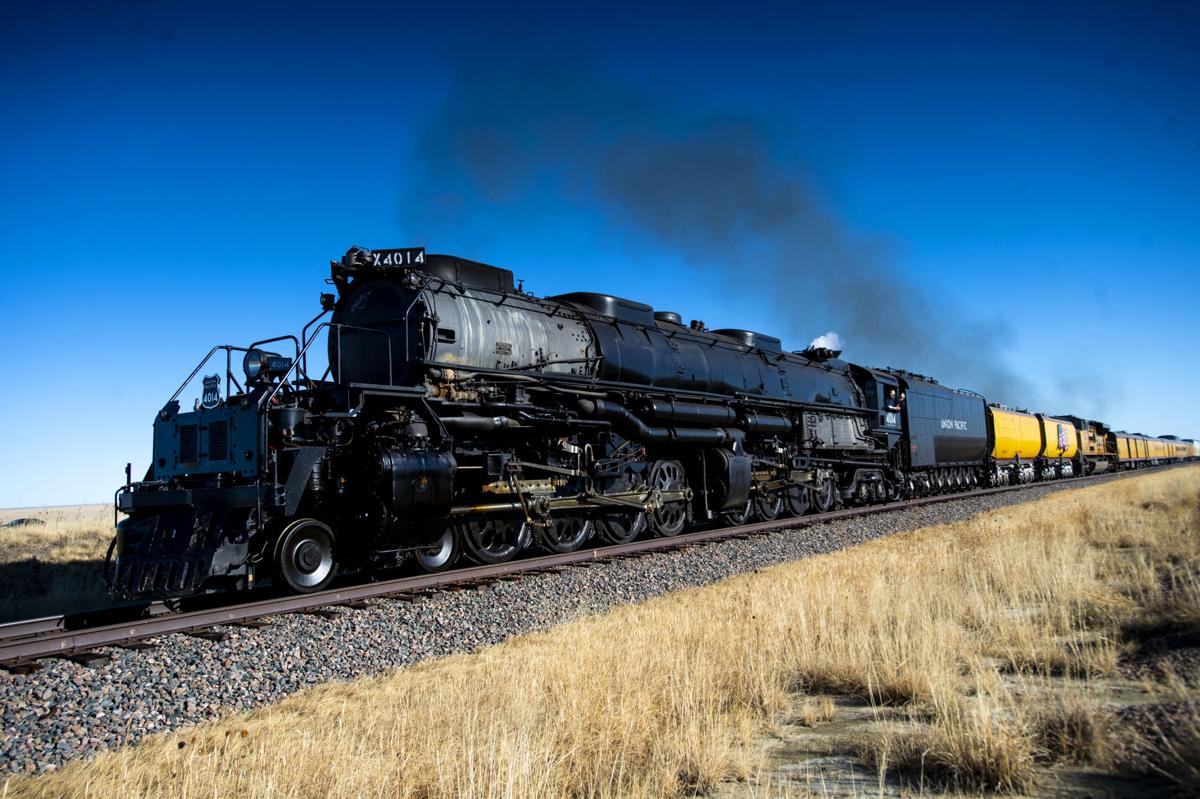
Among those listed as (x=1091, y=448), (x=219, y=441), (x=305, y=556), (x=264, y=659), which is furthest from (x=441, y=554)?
(x=1091, y=448)

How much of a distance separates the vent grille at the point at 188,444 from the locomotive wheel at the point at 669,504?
8.00 meters

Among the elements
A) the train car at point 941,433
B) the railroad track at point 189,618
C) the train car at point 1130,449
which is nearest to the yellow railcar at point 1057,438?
the train car at point 941,433

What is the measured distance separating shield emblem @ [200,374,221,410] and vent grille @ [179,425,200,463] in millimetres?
372

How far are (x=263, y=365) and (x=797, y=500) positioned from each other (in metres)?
14.1

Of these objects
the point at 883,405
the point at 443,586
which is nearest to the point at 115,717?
the point at 443,586

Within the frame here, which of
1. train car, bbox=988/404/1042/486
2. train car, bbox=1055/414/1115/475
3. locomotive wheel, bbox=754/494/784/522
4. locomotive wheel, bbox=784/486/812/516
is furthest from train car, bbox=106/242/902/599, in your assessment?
train car, bbox=1055/414/1115/475

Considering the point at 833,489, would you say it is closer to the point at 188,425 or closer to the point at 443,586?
the point at 443,586

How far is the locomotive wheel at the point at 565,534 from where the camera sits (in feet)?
41.6

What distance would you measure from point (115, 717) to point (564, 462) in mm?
8039

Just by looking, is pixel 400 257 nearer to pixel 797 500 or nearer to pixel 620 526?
pixel 620 526

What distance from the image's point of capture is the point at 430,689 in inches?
235

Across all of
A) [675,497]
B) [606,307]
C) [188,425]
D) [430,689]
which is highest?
[606,307]

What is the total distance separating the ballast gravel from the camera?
522cm

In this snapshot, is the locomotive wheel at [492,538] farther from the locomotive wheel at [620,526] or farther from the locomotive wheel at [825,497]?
the locomotive wheel at [825,497]
